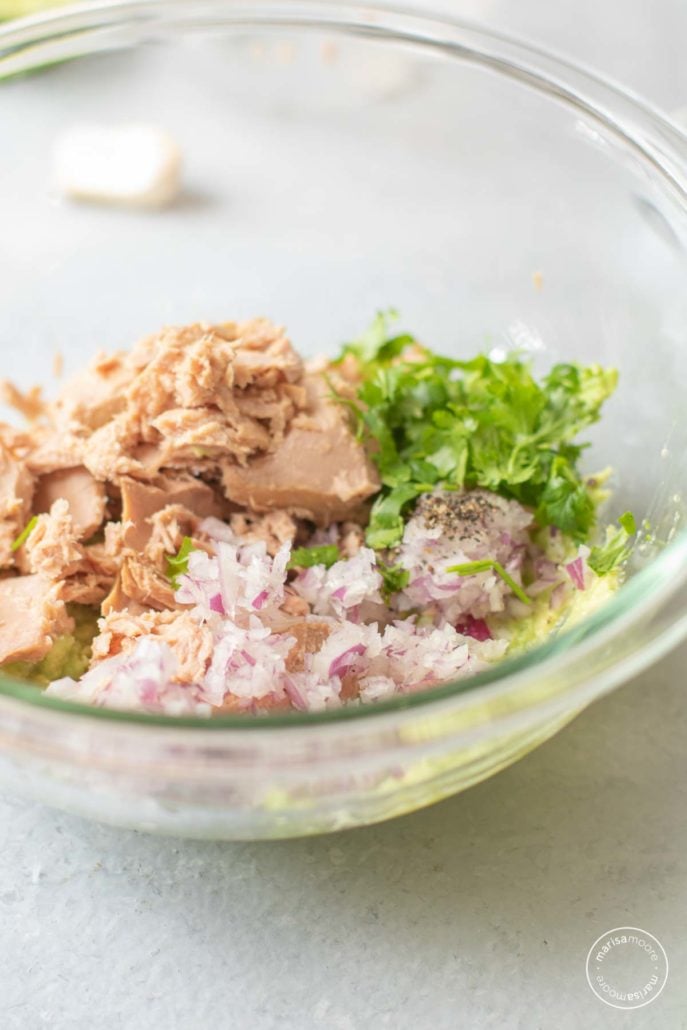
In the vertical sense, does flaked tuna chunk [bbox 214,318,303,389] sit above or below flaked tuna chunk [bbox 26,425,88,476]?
above

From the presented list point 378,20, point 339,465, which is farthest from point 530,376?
point 378,20

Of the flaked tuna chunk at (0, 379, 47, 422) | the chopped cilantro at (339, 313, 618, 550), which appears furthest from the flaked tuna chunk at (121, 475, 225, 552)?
the flaked tuna chunk at (0, 379, 47, 422)

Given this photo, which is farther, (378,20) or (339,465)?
(378,20)

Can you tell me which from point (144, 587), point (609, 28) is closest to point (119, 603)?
point (144, 587)

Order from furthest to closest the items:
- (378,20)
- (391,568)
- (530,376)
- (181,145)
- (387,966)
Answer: (181,145) → (378,20) → (530,376) → (391,568) → (387,966)

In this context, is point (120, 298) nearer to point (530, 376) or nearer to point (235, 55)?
point (235, 55)

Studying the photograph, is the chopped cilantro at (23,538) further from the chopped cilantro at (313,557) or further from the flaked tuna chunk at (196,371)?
the chopped cilantro at (313,557)

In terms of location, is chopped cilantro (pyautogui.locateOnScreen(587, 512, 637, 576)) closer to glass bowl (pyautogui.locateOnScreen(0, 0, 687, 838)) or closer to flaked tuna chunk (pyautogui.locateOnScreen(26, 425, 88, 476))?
glass bowl (pyautogui.locateOnScreen(0, 0, 687, 838))

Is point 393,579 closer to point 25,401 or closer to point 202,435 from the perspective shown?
point 202,435
